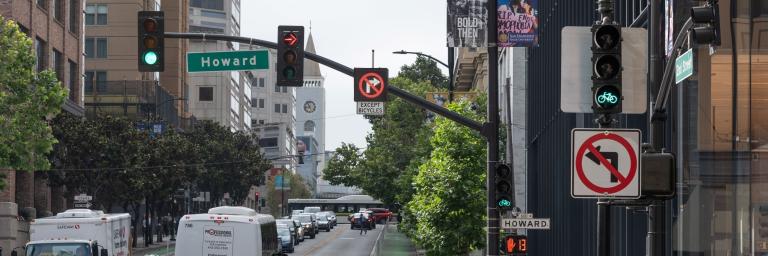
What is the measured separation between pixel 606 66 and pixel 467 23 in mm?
23729

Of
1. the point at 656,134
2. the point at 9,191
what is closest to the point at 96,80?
the point at 9,191

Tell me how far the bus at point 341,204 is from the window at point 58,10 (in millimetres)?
72617

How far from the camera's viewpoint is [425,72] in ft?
417

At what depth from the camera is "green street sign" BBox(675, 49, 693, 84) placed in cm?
1264

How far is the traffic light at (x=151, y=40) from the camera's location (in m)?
22.2

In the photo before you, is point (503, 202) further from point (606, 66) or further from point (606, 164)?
point (606, 164)

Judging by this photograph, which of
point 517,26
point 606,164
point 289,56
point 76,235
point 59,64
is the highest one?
point 59,64

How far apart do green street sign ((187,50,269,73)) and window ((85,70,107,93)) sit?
74.5 m

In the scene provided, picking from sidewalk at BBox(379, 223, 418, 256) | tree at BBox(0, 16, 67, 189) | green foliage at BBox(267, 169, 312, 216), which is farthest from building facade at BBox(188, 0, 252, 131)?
tree at BBox(0, 16, 67, 189)

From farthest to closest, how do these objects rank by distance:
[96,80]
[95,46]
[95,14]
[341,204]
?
[341,204] → [95,46] → [95,14] → [96,80]

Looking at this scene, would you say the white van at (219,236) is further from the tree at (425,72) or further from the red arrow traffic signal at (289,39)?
the tree at (425,72)

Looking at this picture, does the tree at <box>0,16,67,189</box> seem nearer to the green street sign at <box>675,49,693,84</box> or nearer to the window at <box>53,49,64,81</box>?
the window at <box>53,49,64,81</box>

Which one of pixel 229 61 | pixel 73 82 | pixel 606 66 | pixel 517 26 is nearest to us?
pixel 606 66

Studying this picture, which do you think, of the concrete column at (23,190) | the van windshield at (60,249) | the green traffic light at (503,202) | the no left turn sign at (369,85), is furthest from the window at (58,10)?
the green traffic light at (503,202)
